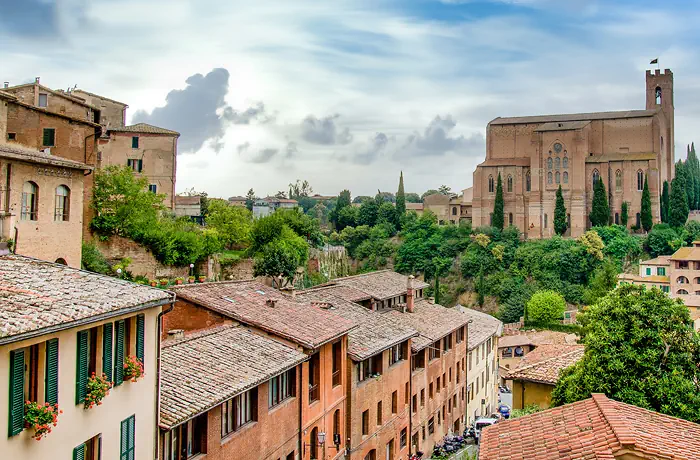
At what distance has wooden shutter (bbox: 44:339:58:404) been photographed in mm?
10578

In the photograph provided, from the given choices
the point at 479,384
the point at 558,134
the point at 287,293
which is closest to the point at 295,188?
the point at 558,134

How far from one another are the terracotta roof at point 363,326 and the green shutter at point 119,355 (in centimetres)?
1235

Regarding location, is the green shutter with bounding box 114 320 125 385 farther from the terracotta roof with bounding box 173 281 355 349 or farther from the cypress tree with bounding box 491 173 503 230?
the cypress tree with bounding box 491 173 503 230

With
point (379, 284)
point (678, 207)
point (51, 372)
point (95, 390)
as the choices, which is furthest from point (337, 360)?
point (678, 207)

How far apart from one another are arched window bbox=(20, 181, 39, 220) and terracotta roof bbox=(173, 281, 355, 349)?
16.7 ft

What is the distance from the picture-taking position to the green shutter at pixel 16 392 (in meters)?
9.69

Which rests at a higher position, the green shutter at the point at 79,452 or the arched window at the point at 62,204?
the arched window at the point at 62,204

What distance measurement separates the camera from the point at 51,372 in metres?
10.7

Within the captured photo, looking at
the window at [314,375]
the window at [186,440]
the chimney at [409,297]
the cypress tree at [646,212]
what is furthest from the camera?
the cypress tree at [646,212]

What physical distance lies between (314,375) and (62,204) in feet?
34.4

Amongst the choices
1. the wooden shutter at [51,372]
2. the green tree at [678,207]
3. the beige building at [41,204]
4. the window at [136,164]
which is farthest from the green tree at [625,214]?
the wooden shutter at [51,372]

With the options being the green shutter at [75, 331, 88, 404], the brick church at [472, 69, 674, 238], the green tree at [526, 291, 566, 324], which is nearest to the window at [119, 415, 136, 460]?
the green shutter at [75, 331, 88, 404]

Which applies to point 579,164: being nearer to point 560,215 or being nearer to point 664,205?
point 560,215

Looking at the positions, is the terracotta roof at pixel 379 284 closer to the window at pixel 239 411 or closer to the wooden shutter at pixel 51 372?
the window at pixel 239 411
